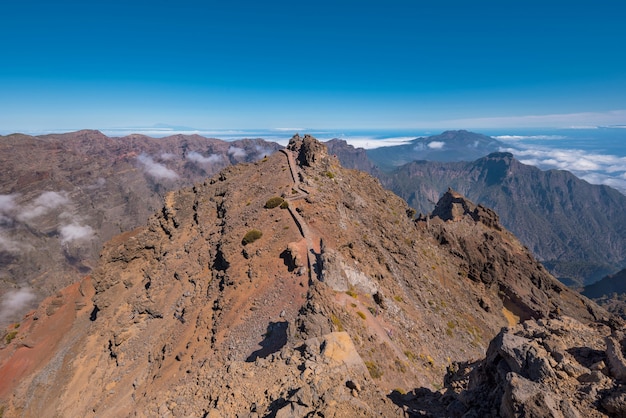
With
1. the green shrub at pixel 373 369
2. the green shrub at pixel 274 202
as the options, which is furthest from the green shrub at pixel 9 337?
the green shrub at pixel 373 369

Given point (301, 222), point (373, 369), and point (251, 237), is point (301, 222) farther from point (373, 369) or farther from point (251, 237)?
point (373, 369)

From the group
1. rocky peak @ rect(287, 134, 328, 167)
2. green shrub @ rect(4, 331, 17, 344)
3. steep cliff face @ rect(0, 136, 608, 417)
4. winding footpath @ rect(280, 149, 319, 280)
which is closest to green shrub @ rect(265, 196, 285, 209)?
steep cliff face @ rect(0, 136, 608, 417)

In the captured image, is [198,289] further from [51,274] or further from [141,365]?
[51,274]

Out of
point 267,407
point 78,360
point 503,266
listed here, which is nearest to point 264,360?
point 267,407

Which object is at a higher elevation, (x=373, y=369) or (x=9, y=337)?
(x=373, y=369)

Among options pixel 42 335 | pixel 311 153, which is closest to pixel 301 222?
pixel 311 153

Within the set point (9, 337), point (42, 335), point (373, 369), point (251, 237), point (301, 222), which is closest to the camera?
point (373, 369)

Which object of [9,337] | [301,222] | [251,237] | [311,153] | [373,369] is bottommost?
[9,337]
